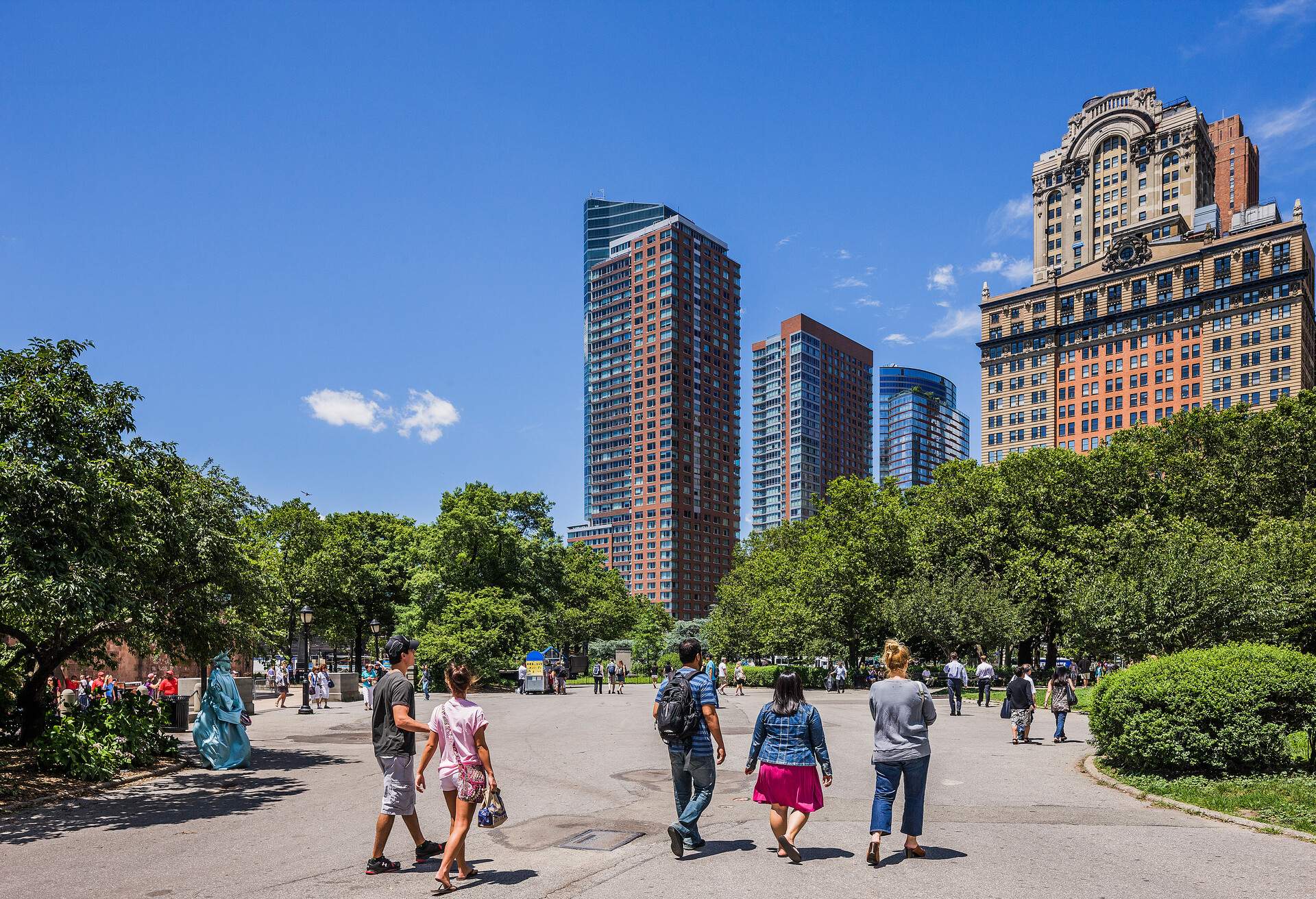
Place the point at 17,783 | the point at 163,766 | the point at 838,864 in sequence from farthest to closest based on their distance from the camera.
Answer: the point at 163,766 → the point at 17,783 → the point at 838,864

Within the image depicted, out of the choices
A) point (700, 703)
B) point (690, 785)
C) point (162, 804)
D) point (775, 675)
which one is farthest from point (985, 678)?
point (162, 804)

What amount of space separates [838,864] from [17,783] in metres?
11.6

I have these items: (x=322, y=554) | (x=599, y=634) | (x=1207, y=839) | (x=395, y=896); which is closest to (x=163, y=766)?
(x=395, y=896)

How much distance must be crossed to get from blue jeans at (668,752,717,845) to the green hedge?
37.4 m

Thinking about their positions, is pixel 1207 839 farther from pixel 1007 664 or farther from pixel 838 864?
pixel 1007 664

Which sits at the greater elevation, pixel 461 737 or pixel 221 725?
pixel 461 737

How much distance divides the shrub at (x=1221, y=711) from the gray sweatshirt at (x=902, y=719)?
6.25m

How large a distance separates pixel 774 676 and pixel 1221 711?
114 ft

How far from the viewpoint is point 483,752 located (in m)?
7.55

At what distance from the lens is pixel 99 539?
1225 centimetres

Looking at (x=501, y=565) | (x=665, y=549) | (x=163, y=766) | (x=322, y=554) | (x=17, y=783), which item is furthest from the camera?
(x=665, y=549)

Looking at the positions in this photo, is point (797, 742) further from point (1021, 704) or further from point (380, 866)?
point (1021, 704)

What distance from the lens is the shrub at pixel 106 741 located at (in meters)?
13.5

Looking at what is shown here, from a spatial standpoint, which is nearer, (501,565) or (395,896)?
(395,896)
